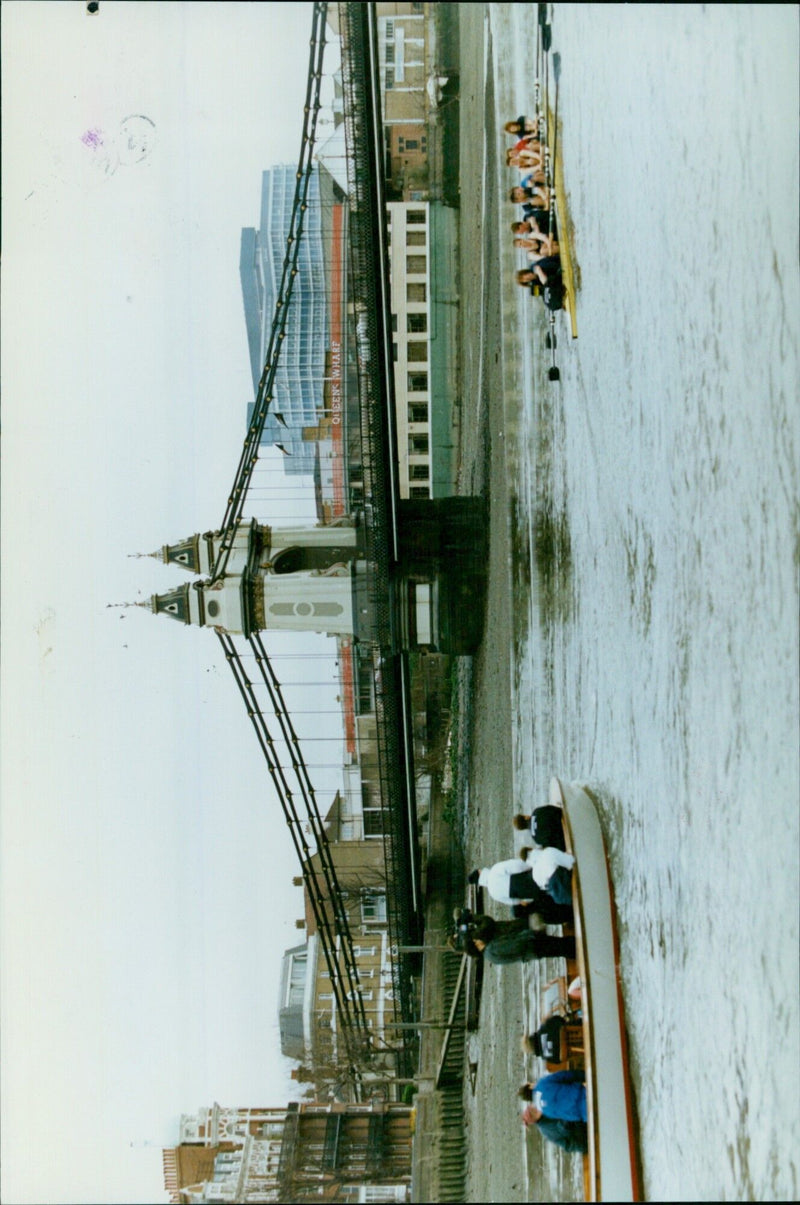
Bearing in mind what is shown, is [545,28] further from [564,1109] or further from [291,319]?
[564,1109]

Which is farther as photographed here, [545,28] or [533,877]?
[545,28]

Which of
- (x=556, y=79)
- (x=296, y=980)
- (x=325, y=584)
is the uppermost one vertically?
(x=556, y=79)

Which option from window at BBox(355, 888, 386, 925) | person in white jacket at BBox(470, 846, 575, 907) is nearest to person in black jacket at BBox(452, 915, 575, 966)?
person in white jacket at BBox(470, 846, 575, 907)

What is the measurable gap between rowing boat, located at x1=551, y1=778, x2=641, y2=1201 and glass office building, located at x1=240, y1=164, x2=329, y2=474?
12.6ft

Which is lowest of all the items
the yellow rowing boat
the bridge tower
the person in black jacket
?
the person in black jacket

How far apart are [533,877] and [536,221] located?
327 centimetres

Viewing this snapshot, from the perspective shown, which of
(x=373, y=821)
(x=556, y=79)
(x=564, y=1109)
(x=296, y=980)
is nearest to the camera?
(x=564, y=1109)

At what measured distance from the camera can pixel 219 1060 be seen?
5836 millimetres

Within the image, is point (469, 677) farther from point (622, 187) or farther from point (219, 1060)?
point (622, 187)

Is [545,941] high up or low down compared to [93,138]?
down

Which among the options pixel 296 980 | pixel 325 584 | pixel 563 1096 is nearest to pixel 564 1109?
pixel 563 1096

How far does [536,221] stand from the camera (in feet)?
17.4

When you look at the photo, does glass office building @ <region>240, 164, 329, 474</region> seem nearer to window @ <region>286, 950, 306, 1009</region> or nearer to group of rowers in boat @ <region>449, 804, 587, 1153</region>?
window @ <region>286, 950, 306, 1009</region>

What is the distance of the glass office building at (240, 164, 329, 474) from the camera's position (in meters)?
6.59
